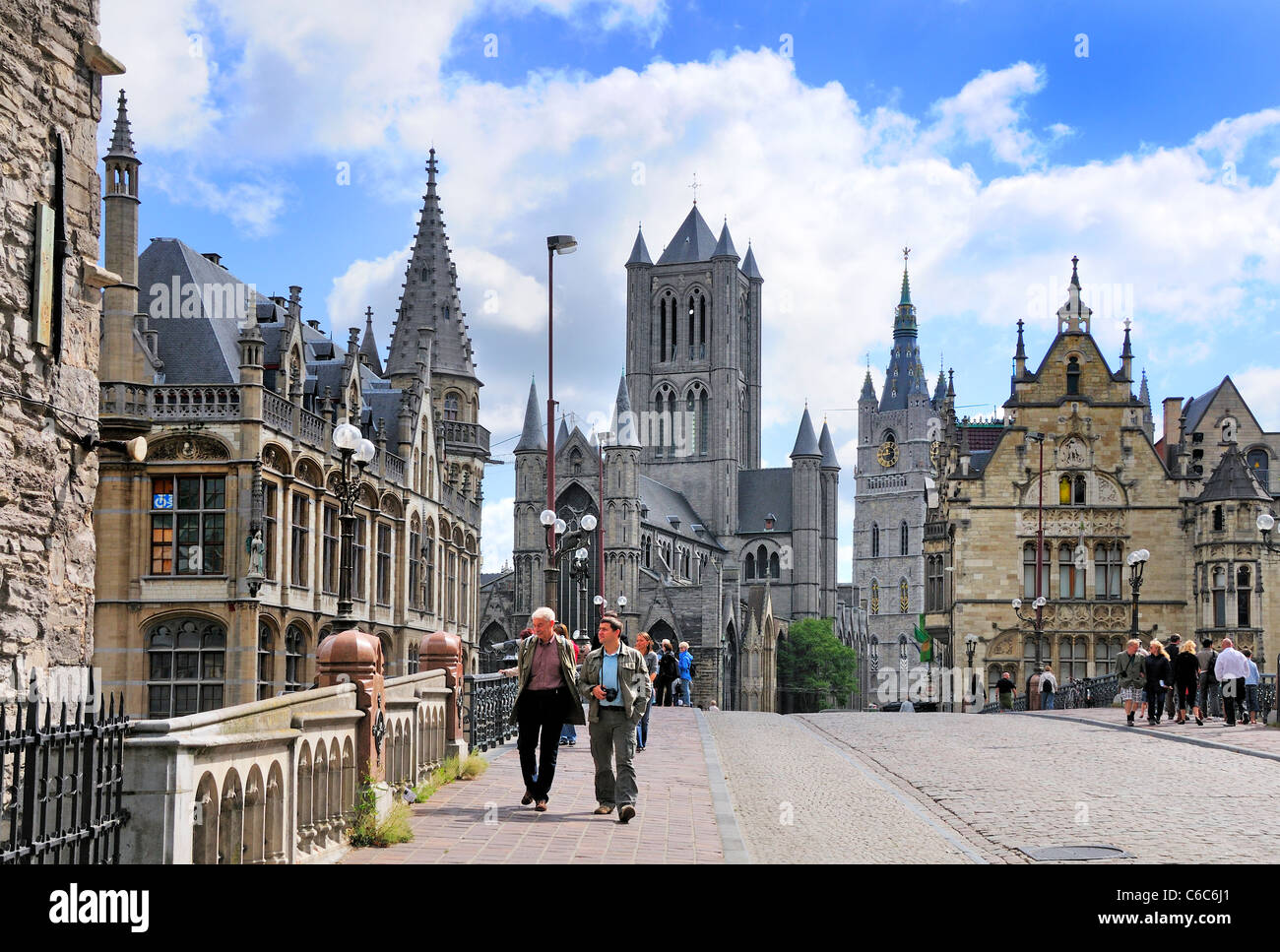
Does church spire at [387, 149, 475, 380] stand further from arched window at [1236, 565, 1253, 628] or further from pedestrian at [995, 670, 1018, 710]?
arched window at [1236, 565, 1253, 628]

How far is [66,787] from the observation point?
710 cm

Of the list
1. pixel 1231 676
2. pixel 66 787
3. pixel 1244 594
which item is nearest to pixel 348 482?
pixel 66 787

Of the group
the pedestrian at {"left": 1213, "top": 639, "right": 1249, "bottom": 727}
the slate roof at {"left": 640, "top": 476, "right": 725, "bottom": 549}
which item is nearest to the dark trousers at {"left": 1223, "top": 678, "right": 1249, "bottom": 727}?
the pedestrian at {"left": 1213, "top": 639, "right": 1249, "bottom": 727}

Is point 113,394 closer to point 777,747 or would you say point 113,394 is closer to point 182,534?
point 182,534

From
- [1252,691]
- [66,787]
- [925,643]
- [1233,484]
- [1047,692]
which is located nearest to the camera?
[66,787]

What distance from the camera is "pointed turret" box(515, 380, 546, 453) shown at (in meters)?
95.0

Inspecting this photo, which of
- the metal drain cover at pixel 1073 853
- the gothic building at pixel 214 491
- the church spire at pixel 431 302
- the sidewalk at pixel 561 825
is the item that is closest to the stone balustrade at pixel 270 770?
the sidewalk at pixel 561 825

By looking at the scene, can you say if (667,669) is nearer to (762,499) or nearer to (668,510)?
(668,510)

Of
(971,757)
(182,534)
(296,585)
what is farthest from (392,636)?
(971,757)

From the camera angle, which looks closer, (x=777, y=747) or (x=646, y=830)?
(x=646, y=830)

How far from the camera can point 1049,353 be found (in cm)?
5066

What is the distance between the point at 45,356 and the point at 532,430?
3348 inches

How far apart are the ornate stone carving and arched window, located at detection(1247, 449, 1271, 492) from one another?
134ft
